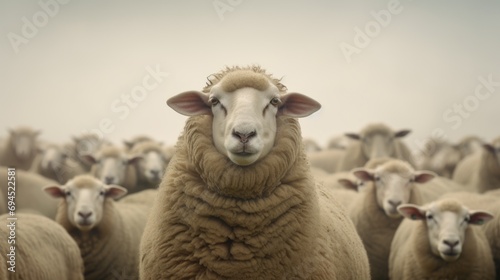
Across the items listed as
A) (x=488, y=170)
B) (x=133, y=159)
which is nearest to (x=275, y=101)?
(x=133, y=159)

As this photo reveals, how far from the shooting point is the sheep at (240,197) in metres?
4.41

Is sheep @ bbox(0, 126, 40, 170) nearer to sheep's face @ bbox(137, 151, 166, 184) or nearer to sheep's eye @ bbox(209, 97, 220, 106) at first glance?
sheep's face @ bbox(137, 151, 166, 184)

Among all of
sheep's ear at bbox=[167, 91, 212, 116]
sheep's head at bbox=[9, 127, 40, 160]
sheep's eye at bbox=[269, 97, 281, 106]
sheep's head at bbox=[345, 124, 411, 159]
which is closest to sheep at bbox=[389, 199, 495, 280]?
sheep's eye at bbox=[269, 97, 281, 106]

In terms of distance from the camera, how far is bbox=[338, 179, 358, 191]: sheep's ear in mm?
9938

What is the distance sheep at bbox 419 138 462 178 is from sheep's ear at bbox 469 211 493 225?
7.42 m

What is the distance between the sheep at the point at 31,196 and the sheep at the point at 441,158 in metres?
7.50

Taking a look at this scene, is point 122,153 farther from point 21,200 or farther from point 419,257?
point 419,257

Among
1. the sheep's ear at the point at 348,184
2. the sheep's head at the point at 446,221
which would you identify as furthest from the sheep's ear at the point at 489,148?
the sheep's head at the point at 446,221

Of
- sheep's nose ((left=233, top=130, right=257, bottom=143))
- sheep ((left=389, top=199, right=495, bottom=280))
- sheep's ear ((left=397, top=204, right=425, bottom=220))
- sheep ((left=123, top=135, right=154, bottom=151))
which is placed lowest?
sheep ((left=389, top=199, right=495, bottom=280))

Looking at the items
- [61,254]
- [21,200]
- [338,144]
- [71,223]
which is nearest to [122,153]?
[21,200]

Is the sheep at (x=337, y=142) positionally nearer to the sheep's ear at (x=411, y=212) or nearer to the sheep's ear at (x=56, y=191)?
the sheep's ear at (x=411, y=212)

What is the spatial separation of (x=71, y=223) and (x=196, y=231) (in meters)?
3.81

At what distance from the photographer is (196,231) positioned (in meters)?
4.50

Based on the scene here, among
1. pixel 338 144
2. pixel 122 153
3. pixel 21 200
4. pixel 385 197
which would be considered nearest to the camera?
pixel 385 197
